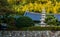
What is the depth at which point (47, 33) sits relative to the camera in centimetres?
1102

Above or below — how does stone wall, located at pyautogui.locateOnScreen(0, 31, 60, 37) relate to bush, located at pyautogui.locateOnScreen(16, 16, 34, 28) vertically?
below

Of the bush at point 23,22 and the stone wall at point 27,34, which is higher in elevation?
the bush at point 23,22

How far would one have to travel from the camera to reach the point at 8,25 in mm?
11148

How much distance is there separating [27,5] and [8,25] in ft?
15.1

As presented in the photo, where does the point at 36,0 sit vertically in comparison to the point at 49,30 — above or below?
above

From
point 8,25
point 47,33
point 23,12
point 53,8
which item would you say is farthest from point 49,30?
point 53,8

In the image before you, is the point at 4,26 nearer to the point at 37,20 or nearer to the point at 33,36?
the point at 33,36

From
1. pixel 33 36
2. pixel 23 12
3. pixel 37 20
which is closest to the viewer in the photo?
pixel 33 36

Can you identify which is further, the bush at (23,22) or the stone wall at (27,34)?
the bush at (23,22)

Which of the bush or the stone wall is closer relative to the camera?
the stone wall

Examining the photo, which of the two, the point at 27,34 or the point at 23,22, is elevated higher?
the point at 23,22

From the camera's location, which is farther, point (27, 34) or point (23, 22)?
point (23, 22)

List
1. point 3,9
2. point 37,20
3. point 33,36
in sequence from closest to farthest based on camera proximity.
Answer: point 3,9 → point 33,36 → point 37,20

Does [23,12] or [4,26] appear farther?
[23,12]
